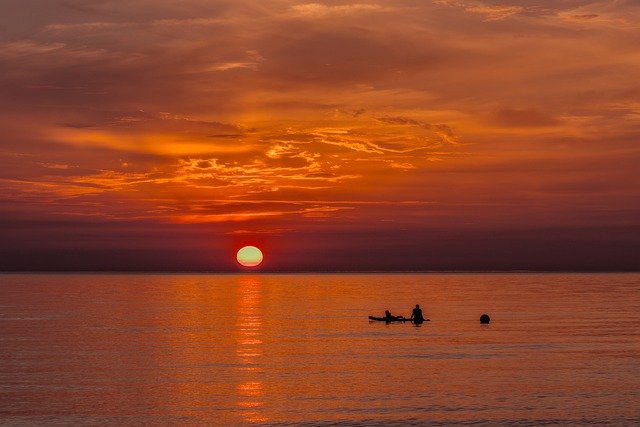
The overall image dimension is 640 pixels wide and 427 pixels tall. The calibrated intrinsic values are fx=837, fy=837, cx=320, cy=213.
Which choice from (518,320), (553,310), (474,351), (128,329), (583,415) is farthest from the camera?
(553,310)

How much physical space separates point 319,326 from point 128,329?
2164 cm

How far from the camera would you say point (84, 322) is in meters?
106

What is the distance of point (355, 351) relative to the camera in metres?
70.3

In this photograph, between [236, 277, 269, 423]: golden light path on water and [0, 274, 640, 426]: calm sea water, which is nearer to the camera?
[0, 274, 640, 426]: calm sea water

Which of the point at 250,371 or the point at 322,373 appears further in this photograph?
the point at 250,371

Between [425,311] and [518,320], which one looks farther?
[425,311]

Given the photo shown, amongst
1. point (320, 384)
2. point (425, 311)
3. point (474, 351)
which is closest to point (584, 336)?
point (474, 351)

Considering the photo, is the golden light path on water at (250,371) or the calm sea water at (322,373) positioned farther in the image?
the golden light path on water at (250,371)

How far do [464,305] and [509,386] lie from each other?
303ft

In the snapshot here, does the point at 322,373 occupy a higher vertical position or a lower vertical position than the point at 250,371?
lower

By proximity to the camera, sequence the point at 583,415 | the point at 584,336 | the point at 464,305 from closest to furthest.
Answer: the point at 583,415 < the point at 584,336 < the point at 464,305

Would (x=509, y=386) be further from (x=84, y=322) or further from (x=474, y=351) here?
(x=84, y=322)

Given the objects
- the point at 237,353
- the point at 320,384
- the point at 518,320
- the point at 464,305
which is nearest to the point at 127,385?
the point at 320,384

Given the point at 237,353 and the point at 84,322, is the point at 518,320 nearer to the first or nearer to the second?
the point at 237,353
